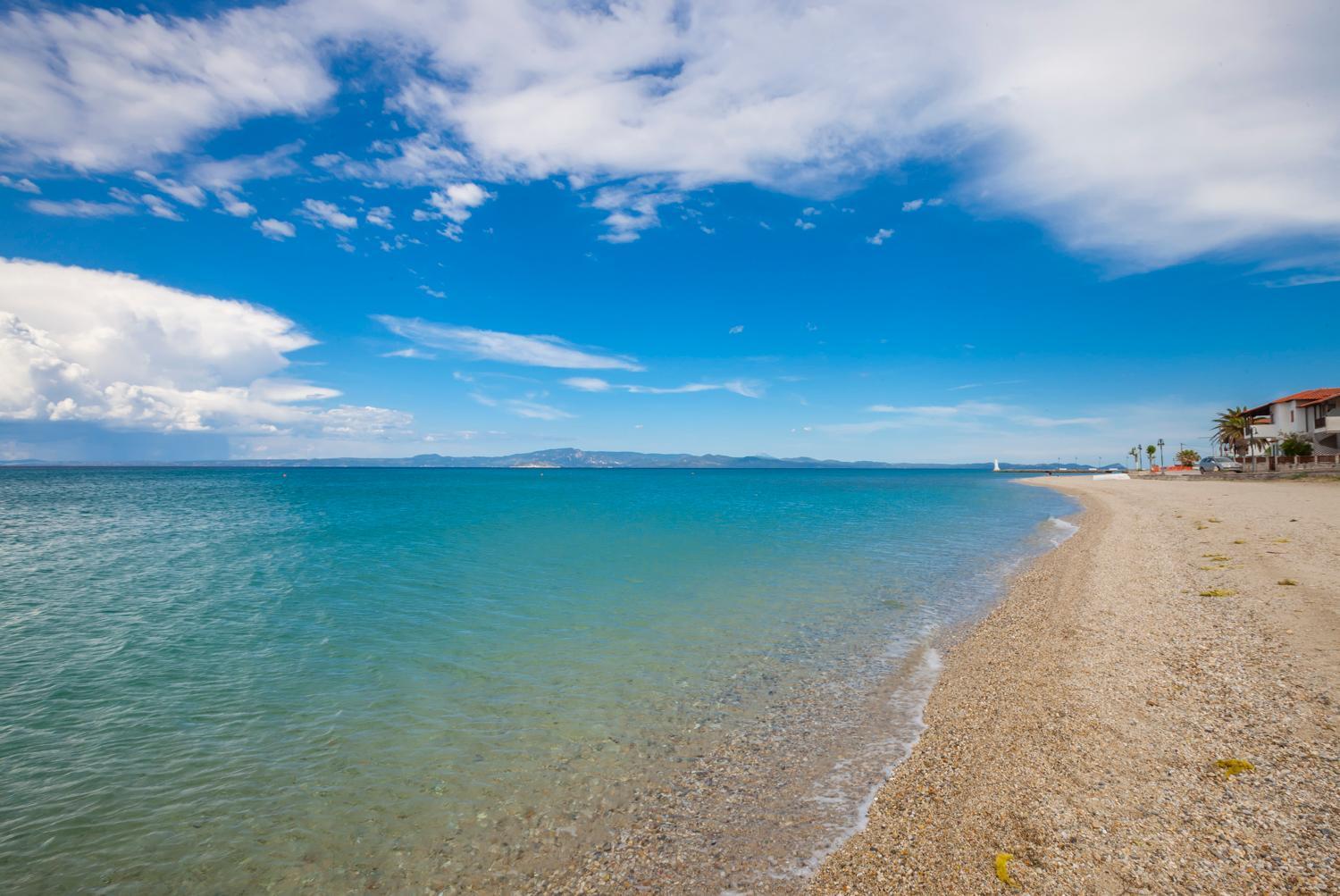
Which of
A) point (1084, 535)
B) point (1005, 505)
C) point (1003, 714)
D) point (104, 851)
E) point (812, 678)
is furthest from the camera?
point (1005, 505)

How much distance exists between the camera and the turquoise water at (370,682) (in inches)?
Answer: 258

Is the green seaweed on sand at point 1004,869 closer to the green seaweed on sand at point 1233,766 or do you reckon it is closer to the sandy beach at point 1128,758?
the sandy beach at point 1128,758

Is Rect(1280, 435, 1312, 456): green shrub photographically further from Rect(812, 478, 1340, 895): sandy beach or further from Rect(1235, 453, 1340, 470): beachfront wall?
Rect(812, 478, 1340, 895): sandy beach

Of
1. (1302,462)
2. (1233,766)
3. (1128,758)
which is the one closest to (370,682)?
(1128,758)

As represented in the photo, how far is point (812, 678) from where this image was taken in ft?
36.1

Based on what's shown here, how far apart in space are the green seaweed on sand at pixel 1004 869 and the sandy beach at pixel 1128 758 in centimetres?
2

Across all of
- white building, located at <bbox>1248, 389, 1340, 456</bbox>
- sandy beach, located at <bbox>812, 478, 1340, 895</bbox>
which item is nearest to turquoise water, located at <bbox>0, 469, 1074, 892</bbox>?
sandy beach, located at <bbox>812, 478, 1340, 895</bbox>

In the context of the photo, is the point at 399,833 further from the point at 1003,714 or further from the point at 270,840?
the point at 1003,714

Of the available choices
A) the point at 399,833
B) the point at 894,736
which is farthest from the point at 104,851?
the point at 894,736

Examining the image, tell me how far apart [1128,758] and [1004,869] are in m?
3.00

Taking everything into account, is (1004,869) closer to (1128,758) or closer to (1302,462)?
(1128,758)

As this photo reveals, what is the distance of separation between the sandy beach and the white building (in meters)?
79.7

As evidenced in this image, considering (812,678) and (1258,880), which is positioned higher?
(1258,880)

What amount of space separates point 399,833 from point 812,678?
7251 millimetres
